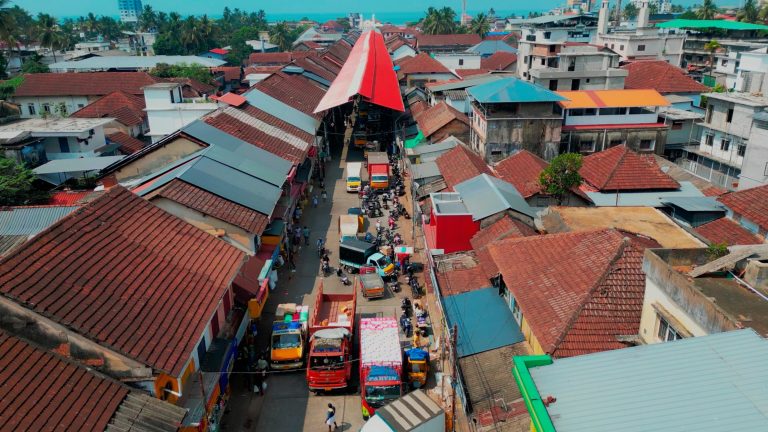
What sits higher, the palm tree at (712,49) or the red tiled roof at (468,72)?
the palm tree at (712,49)

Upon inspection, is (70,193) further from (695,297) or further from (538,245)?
(695,297)

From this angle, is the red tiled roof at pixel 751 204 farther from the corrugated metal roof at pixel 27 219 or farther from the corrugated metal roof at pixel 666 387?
the corrugated metal roof at pixel 27 219

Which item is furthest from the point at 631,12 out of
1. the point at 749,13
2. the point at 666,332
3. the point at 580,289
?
the point at 666,332

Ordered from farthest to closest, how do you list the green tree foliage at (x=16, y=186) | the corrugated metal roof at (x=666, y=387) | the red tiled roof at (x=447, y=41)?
the red tiled roof at (x=447, y=41), the green tree foliage at (x=16, y=186), the corrugated metal roof at (x=666, y=387)

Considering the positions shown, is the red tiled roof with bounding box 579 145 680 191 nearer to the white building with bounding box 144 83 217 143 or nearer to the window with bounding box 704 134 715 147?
the window with bounding box 704 134 715 147

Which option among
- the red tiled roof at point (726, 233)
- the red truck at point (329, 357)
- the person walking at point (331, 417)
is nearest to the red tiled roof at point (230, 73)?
the red truck at point (329, 357)

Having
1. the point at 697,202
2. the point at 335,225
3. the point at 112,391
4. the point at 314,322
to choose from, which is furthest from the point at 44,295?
the point at 697,202
